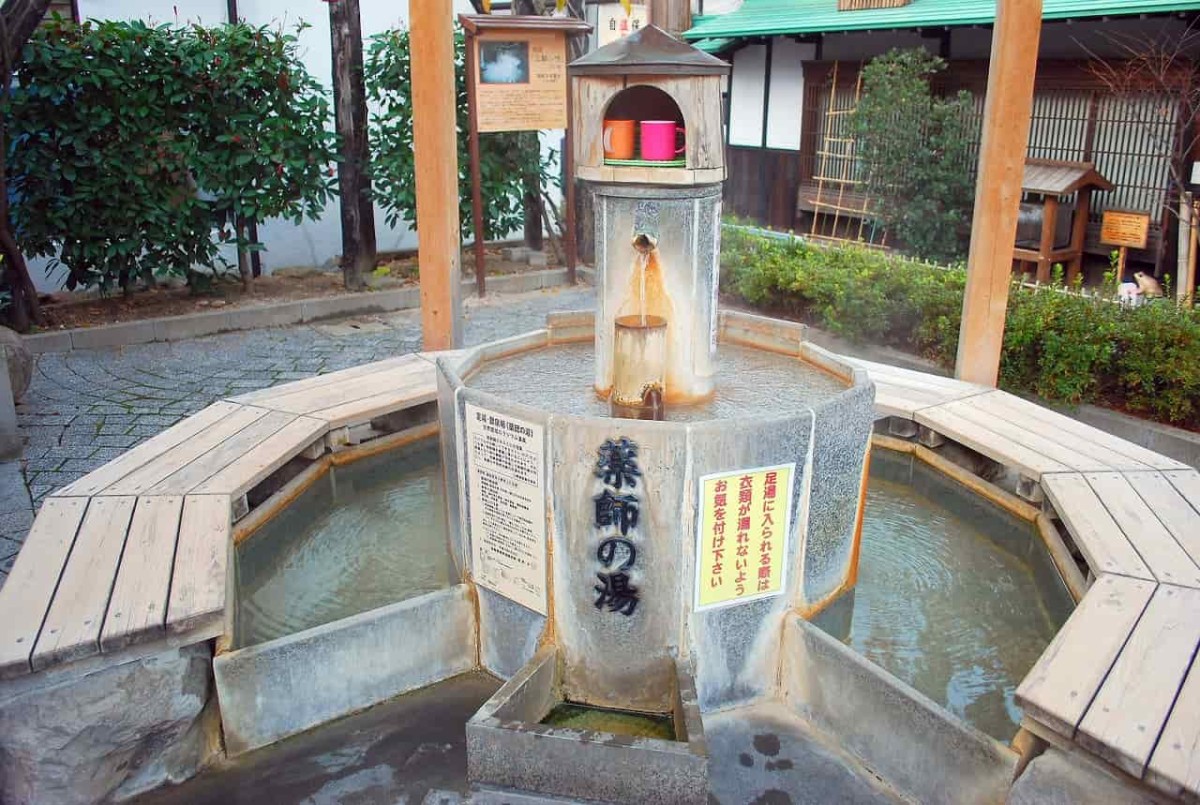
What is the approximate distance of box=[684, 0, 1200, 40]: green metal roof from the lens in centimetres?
949

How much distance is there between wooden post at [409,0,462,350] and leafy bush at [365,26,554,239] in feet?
10.9

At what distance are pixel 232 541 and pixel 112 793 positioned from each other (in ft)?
4.14

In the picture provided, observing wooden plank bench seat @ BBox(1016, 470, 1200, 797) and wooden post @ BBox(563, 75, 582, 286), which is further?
wooden post @ BBox(563, 75, 582, 286)

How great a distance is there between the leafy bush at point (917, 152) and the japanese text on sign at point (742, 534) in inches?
326

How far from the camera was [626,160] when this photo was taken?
4.59 metres

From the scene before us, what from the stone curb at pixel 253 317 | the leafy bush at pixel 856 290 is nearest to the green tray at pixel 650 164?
the leafy bush at pixel 856 290

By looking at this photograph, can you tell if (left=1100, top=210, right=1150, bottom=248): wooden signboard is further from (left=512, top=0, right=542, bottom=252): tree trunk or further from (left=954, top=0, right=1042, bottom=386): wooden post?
(left=512, top=0, right=542, bottom=252): tree trunk

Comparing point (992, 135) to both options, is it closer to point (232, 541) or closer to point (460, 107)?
point (232, 541)

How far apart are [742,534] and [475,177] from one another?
25.8 feet

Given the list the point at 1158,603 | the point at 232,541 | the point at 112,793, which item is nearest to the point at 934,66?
the point at 1158,603

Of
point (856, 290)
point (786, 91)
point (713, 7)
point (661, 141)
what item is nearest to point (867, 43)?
point (786, 91)

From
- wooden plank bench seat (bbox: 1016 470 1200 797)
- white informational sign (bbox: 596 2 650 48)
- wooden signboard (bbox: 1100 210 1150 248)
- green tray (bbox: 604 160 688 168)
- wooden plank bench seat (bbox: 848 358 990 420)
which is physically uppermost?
white informational sign (bbox: 596 2 650 48)

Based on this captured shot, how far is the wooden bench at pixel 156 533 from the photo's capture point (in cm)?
362

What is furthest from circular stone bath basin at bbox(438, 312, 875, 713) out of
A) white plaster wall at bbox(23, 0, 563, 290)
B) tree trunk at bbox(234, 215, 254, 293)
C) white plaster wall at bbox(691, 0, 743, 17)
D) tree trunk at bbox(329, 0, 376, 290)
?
Answer: white plaster wall at bbox(691, 0, 743, 17)
